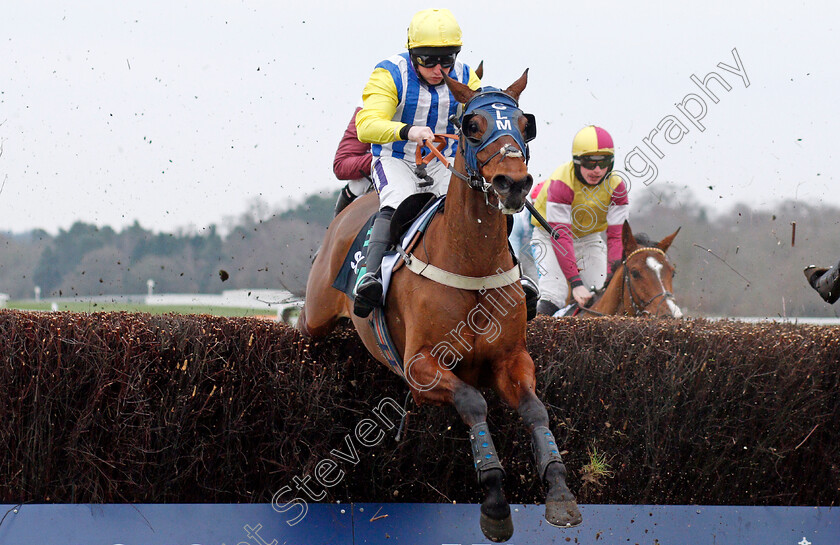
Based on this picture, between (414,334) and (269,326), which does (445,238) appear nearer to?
(414,334)

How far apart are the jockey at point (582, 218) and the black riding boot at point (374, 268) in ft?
9.92

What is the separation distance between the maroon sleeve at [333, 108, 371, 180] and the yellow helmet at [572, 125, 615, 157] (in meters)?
2.37

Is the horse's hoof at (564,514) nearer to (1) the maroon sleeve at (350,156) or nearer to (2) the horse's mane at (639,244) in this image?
(1) the maroon sleeve at (350,156)

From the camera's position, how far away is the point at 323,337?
15.8 ft

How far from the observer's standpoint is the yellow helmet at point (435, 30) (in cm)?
409

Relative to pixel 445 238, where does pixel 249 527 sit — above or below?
below

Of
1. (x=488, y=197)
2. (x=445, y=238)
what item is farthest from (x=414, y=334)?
(x=488, y=197)

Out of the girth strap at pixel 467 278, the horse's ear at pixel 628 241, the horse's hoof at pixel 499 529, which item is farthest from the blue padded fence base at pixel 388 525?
the horse's ear at pixel 628 241

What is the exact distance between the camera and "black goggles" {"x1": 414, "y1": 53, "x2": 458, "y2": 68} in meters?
4.15

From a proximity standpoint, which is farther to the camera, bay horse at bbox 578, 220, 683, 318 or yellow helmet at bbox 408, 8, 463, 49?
bay horse at bbox 578, 220, 683, 318

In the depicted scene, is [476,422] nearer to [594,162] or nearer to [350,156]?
[350,156]

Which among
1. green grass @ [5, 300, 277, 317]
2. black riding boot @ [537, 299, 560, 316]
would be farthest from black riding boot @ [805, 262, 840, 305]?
black riding boot @ [537, 299, 560, 316]

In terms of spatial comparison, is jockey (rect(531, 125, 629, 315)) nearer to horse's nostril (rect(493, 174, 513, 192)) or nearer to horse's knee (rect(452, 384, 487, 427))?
horse's knee (rect(452, 384, 487, 427))

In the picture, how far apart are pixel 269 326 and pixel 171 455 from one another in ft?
2.57
